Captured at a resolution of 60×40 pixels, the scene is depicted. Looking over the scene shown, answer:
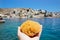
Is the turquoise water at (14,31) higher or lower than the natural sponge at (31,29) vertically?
lower

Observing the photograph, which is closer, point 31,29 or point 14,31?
point 31,29

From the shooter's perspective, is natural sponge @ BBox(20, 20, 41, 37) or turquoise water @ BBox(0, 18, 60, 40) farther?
turquoise water @ BBox(0, 18, 60, 40)

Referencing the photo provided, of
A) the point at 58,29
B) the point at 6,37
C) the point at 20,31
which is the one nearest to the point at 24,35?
the point at 20,31

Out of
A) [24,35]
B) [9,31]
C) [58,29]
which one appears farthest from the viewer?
[58,29]

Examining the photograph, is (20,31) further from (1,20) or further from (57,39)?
(1,20)

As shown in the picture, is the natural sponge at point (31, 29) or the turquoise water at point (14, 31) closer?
the natural sponge at point (31, 29)

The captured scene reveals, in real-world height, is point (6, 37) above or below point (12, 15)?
below

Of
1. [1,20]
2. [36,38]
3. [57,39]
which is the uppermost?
[36,38]

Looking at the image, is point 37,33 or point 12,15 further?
point 12,15

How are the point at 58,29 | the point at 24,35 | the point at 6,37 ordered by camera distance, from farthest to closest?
the point at 58,29
the point at 6,37
the point at 24,35

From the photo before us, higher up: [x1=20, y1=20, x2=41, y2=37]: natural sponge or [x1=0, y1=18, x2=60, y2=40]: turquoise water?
[x1=20, y1=20, x2=41, y2=37]: natural sponge

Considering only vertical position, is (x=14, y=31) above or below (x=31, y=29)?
below
